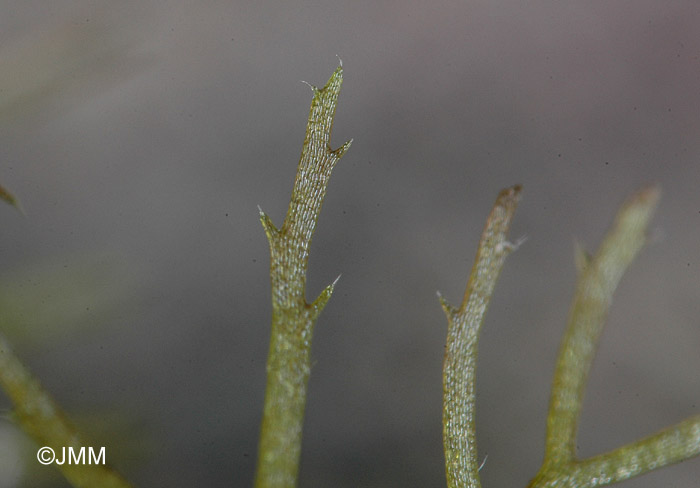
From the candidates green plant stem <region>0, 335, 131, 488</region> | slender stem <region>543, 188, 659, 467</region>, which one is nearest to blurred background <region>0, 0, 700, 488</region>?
slender stem <region>543, 188, 659, 467</region>

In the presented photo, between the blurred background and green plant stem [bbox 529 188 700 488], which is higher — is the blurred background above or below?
above

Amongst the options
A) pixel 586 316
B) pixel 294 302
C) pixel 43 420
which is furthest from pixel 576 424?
pixel 43 420

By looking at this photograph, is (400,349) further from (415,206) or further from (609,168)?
(609,168)

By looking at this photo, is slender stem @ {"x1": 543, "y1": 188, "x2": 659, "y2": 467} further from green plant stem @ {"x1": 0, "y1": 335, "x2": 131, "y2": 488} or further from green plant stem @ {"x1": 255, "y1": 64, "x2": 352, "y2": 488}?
green plant stem @ {"x1": 0, "y1": 335, "x2": 131, "y2": 488}

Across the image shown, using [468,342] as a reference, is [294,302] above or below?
above

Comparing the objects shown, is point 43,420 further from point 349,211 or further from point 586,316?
point 586,316

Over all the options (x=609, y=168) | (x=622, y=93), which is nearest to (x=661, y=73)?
(x=622, y=93)
